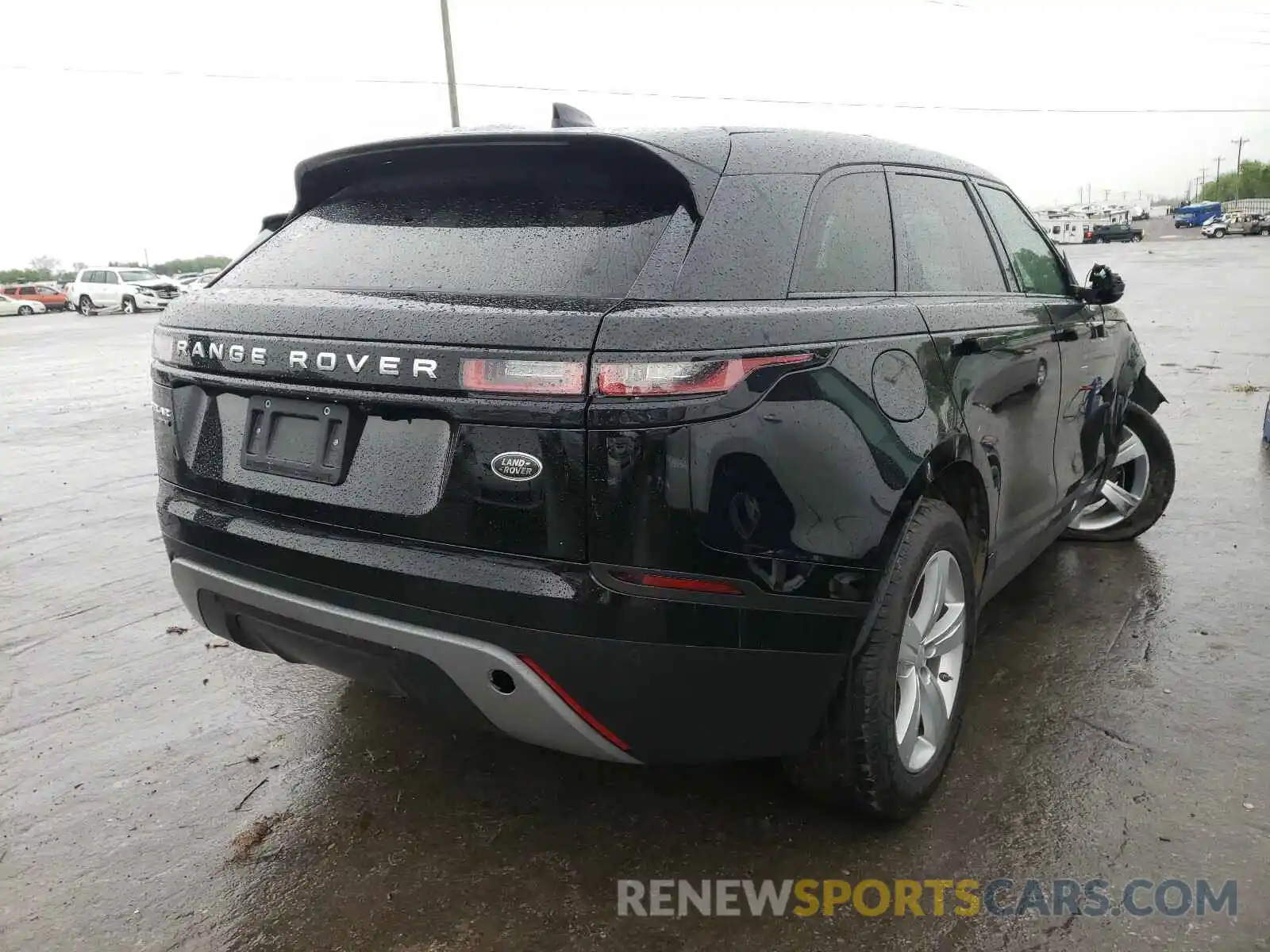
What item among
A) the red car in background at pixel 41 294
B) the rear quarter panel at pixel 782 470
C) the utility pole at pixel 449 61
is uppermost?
the utility pole at pixel 449 61

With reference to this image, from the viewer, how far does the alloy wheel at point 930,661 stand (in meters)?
2.54

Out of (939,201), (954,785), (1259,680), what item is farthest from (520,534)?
(1259,680)

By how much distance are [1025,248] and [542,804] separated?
2.69m

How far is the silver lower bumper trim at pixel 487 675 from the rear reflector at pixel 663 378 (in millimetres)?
624

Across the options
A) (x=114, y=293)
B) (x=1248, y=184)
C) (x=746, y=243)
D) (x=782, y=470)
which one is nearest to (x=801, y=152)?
(x=746, y=243)

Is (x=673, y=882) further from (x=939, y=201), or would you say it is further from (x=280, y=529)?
(x=939, y=201)

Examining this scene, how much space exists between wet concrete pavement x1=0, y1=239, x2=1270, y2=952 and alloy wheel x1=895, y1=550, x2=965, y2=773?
0.21 m

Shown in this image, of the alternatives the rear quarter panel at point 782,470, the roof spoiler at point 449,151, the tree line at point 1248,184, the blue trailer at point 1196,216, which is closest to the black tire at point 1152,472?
the rear quarter panel at point 782,470

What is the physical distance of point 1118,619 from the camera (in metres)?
3.91

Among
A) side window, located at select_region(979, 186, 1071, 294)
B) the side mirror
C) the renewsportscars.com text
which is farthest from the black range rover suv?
the side mirror

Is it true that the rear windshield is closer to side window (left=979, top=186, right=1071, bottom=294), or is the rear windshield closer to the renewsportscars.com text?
the renewsportscars.com text

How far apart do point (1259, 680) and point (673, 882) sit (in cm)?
→ 226

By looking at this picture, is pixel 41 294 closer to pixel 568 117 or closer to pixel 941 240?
pixel 568 117

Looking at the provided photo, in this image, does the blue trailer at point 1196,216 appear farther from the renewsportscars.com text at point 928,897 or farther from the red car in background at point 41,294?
the renewsportscars.com text at point 928,897
